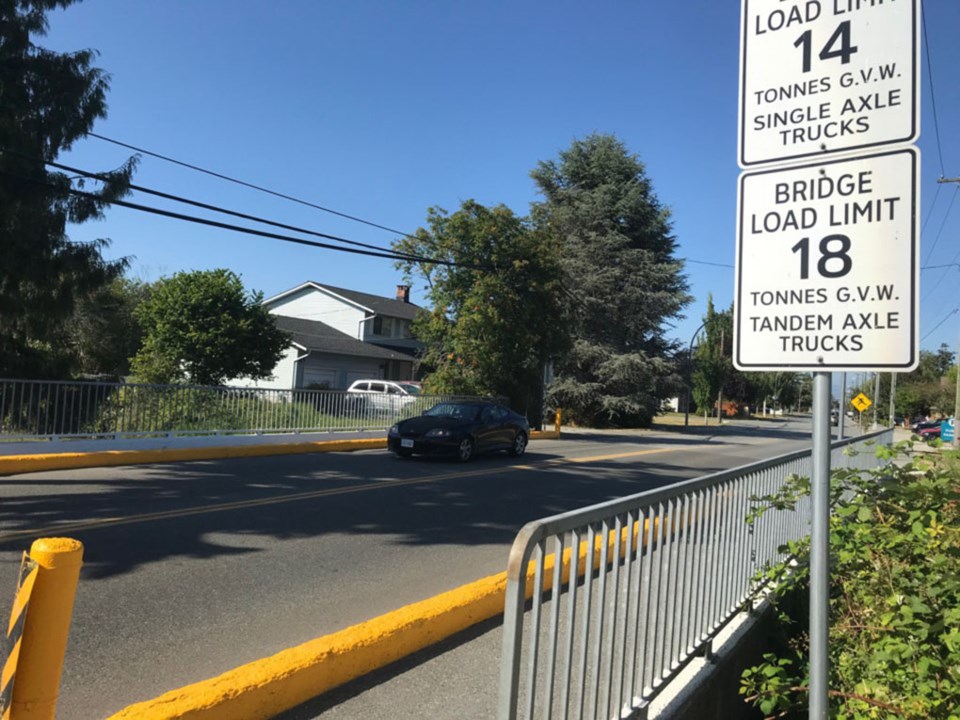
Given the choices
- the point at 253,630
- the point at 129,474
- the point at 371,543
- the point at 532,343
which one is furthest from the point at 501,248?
the point at 253,630

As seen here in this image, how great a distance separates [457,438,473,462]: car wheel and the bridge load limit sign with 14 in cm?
1304

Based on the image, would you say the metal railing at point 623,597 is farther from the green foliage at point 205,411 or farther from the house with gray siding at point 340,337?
the house with gray siding at point 340,337

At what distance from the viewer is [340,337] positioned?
148 feet

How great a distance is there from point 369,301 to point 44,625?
47889 millimetres

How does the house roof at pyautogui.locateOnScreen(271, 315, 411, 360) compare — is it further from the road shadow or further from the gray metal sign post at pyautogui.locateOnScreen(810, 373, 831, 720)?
the gray metal sign post at pyautogui.locateOnScreen(810, 373, 831, 720)

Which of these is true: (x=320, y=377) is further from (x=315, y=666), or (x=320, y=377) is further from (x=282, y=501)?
(x=315, y=666)

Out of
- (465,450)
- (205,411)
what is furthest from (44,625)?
(205,411)

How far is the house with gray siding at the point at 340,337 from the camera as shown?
133 ft

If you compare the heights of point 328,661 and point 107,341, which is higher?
point 107,341

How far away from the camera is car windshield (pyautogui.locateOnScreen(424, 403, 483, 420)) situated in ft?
54.6

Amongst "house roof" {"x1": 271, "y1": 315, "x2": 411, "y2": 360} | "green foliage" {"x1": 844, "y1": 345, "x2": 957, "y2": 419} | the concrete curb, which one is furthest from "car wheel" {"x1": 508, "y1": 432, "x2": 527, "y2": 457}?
"green foliage" {"x1": 844, "y1": 345, "x2": 957, "y2": 419}

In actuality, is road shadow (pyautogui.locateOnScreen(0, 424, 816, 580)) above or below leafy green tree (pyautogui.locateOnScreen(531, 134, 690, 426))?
below

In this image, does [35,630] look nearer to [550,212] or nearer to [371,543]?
[371,543]

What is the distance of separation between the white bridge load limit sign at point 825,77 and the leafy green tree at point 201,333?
93.6 feet
